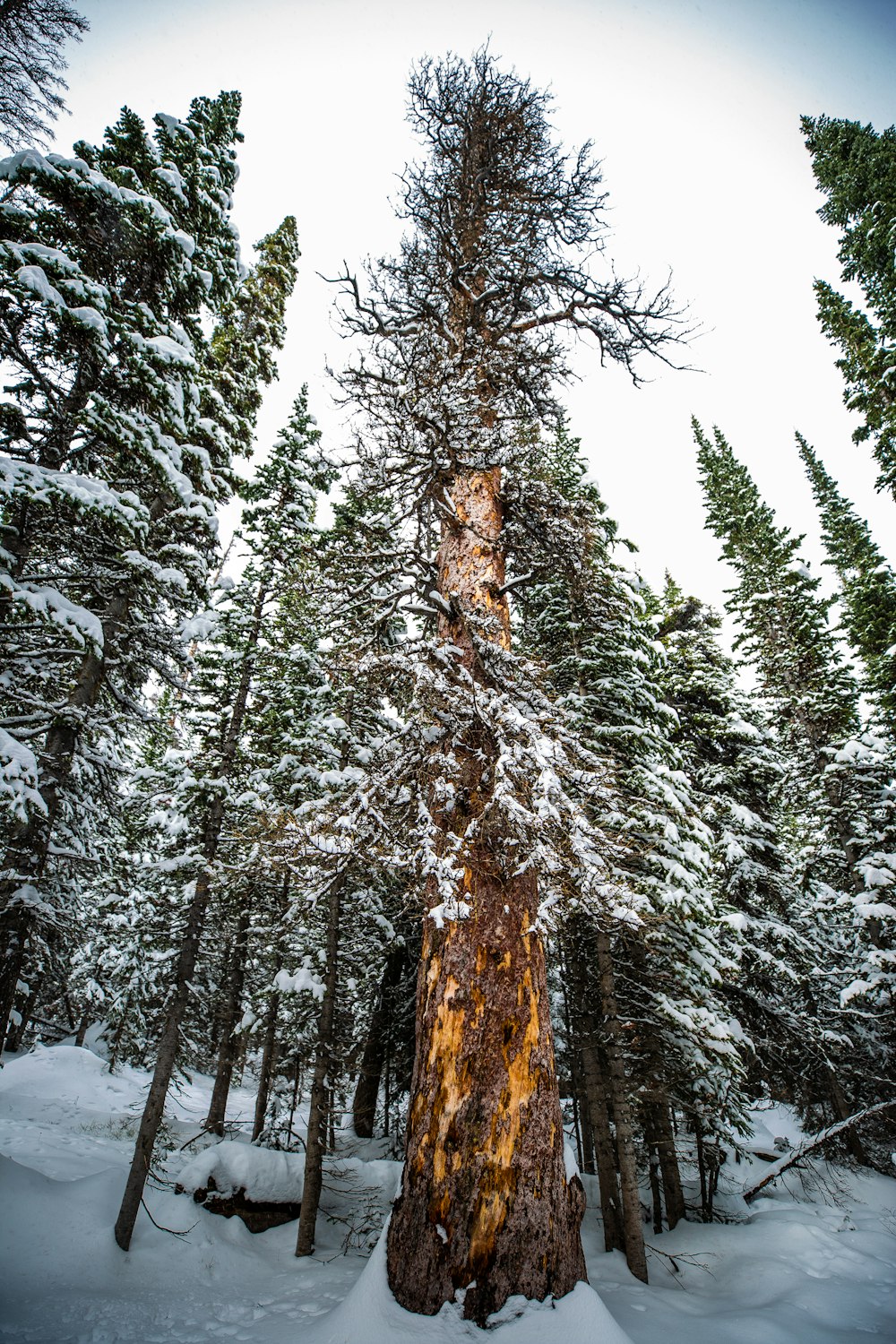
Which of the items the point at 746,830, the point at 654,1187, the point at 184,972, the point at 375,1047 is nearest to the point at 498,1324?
the point at 184,972

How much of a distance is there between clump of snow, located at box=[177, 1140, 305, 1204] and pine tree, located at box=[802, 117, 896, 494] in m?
21.3

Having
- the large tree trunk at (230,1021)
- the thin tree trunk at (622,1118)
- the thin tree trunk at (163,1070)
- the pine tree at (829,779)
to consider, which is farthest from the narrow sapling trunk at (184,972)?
the pine tree at (829,779)

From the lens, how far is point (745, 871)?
43.4 ft

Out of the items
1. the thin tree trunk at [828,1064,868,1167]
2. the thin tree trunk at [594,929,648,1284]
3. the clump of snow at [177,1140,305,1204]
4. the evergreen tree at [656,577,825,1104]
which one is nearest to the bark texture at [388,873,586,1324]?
the thin tree trunk at [594,929,648,1284]

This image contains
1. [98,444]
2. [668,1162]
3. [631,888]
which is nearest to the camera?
[631,888]

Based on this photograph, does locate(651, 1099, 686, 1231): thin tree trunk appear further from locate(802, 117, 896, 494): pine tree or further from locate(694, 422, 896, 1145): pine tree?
locate(802, 117, 896, 494): pine tree

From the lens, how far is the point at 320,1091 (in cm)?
937

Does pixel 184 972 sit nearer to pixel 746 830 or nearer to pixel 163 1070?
pixel 163 1070

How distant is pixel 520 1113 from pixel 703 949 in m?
7.01

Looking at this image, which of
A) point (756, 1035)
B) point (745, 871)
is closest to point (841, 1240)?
point (756, 1035)

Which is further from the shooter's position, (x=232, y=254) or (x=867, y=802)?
(x=867, y=802)

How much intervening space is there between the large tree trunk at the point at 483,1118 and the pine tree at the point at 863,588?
48.9 feet

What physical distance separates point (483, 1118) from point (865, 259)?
70.3 ft

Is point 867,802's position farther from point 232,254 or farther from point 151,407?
point 232,254
